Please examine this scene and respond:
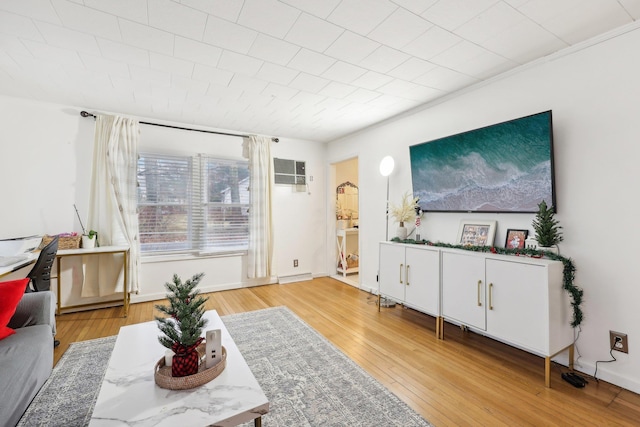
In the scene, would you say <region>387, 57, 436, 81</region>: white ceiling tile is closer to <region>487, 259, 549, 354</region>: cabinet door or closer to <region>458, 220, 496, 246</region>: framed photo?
<region>458, 220, 496, 246</region>: framed photo

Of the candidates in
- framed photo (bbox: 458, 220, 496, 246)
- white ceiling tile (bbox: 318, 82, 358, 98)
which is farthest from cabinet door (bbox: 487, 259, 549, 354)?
white ceiling tile (bbox: 318, 82, 358, 98)

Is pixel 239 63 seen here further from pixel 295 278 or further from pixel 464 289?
pixel 295 278

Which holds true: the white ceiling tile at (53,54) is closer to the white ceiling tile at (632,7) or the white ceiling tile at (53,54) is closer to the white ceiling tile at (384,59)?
the white ceiling tile at (384,59)

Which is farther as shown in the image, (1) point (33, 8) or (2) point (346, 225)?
(2) point (346, 225)

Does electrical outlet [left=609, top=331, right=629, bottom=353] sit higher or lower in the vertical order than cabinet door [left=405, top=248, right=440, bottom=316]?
lower

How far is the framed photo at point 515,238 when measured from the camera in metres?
2.49

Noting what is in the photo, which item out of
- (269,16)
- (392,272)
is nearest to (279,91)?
(269,16)

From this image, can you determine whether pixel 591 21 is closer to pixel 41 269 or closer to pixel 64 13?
pixel 64 13

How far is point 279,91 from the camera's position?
305 cm

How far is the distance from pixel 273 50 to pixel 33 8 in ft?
4.95

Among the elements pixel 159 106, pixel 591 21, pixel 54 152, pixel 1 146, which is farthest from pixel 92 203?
pixel 591 21

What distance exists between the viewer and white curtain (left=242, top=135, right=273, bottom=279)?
454 centimetres

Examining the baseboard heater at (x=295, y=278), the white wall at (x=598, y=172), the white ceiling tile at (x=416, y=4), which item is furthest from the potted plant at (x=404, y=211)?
the baseboard heater at (x=295, y=278)

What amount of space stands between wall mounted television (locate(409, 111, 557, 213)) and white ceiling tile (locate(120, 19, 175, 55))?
A: 8.78 feet
